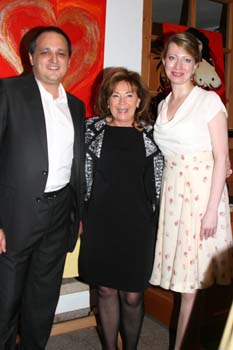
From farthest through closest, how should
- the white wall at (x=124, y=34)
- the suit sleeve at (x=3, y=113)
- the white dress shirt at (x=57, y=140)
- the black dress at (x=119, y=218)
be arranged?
1. the white wall at (x=124, y=34)
2. the black dress at (x=119, y=218)
3. the white dress shirt at (x=57, y=140)
4. the suit sleeve at (x=3, y=113)

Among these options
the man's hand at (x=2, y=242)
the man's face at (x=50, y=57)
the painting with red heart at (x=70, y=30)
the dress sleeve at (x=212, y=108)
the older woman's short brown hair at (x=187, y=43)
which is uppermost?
the painting with red heart at (x=70, y=30)

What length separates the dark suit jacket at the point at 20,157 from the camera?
1625 mm

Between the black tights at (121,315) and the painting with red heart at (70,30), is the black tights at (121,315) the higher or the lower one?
the lower one

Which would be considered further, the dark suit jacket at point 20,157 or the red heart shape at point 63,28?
the red heart shape at point 63,28

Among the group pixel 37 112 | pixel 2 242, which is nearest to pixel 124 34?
pixel 37 112

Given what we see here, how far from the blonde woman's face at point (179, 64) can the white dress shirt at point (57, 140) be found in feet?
Answer: 1.56

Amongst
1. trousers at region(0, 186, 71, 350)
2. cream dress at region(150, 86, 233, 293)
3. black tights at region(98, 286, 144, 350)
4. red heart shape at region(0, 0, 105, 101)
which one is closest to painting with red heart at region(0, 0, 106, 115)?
red heart shape at region(0, 0, 105, 101)

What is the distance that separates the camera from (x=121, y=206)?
1.84 m

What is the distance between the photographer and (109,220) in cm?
186

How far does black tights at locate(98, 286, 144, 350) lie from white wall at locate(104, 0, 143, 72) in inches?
50.0

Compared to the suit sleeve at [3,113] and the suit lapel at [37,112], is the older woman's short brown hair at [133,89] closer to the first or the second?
the suit lapel at [37,112]

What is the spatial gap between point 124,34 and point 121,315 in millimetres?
1546

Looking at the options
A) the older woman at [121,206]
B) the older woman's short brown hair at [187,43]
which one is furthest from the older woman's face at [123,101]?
the older woman's short brown hair at [187,43]

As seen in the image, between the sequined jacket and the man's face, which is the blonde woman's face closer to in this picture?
the sequined jacket
